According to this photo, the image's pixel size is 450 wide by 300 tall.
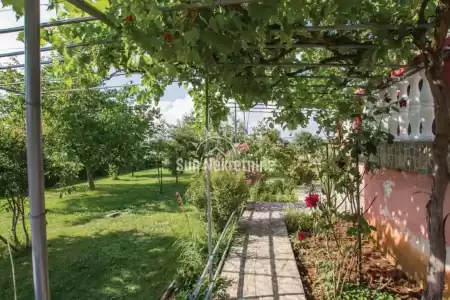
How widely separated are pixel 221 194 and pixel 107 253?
6.33 feet

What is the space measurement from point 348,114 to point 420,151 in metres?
0.76

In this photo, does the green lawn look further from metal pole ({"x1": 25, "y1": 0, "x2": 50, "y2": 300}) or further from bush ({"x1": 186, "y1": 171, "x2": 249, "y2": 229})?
metal pole ({"x1": 25, "y1": 0, "x2": 50, "y2": 300})

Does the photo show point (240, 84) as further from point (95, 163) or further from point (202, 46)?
point (95, 163)

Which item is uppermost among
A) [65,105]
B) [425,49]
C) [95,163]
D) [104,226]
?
[65,105]

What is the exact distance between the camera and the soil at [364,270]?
2.84 metres

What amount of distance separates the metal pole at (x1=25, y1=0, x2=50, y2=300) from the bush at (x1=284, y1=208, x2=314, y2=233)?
451 cm

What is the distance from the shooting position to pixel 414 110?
8.84 feet

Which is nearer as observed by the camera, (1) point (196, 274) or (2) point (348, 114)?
(2) point (348, 114)

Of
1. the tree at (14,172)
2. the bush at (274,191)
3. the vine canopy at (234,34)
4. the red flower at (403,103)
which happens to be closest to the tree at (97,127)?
the tree at (14,172)

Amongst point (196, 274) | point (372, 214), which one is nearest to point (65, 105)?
point (196, 274)

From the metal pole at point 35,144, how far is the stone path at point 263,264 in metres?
2.22

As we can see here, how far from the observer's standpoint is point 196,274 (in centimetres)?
304

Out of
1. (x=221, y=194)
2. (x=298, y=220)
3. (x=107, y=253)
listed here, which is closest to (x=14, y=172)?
(x=107, y=253)

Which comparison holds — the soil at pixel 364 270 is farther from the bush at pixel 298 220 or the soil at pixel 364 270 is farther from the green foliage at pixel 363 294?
the bush at pixel 298 220
